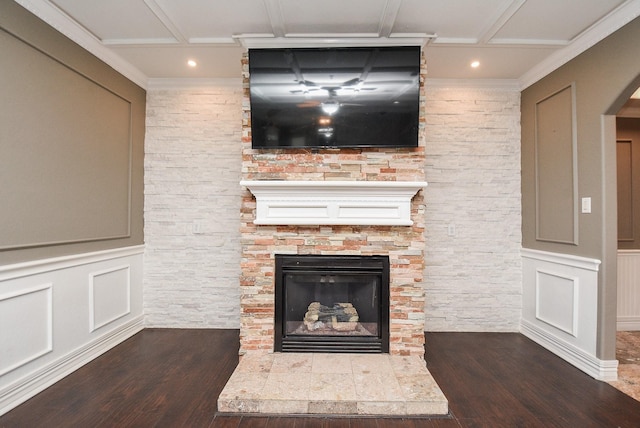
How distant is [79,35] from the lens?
2.42 metres

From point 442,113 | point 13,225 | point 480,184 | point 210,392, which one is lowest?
point 210,392

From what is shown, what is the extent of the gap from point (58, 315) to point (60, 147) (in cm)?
119

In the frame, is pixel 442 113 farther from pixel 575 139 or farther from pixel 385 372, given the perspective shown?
pixel 385 372

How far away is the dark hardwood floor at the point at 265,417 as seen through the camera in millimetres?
1852

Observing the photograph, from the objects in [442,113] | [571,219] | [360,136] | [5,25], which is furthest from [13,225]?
[571,219]

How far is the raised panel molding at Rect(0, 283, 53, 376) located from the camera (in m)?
1.92

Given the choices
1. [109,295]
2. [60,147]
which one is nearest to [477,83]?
[60,147]

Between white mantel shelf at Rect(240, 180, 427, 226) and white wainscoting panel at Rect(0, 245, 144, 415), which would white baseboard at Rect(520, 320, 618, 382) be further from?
white wainscoting panel at Rect(0, 245, 144, 415)

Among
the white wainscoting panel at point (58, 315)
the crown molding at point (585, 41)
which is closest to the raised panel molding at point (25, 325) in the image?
the white wainscoting panel at point (58, 315)

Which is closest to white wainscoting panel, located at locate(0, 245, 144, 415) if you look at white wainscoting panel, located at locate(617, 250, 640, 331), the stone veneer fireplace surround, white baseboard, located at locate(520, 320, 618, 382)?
the stone veneer fireplace surround

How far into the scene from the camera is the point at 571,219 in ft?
8.64

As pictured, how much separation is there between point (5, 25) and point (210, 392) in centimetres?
256

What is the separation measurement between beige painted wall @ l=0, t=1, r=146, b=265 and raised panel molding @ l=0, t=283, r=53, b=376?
24cm

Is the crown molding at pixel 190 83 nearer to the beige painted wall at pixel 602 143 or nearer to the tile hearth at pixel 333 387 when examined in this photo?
the tile hearth at pixel 333 387
